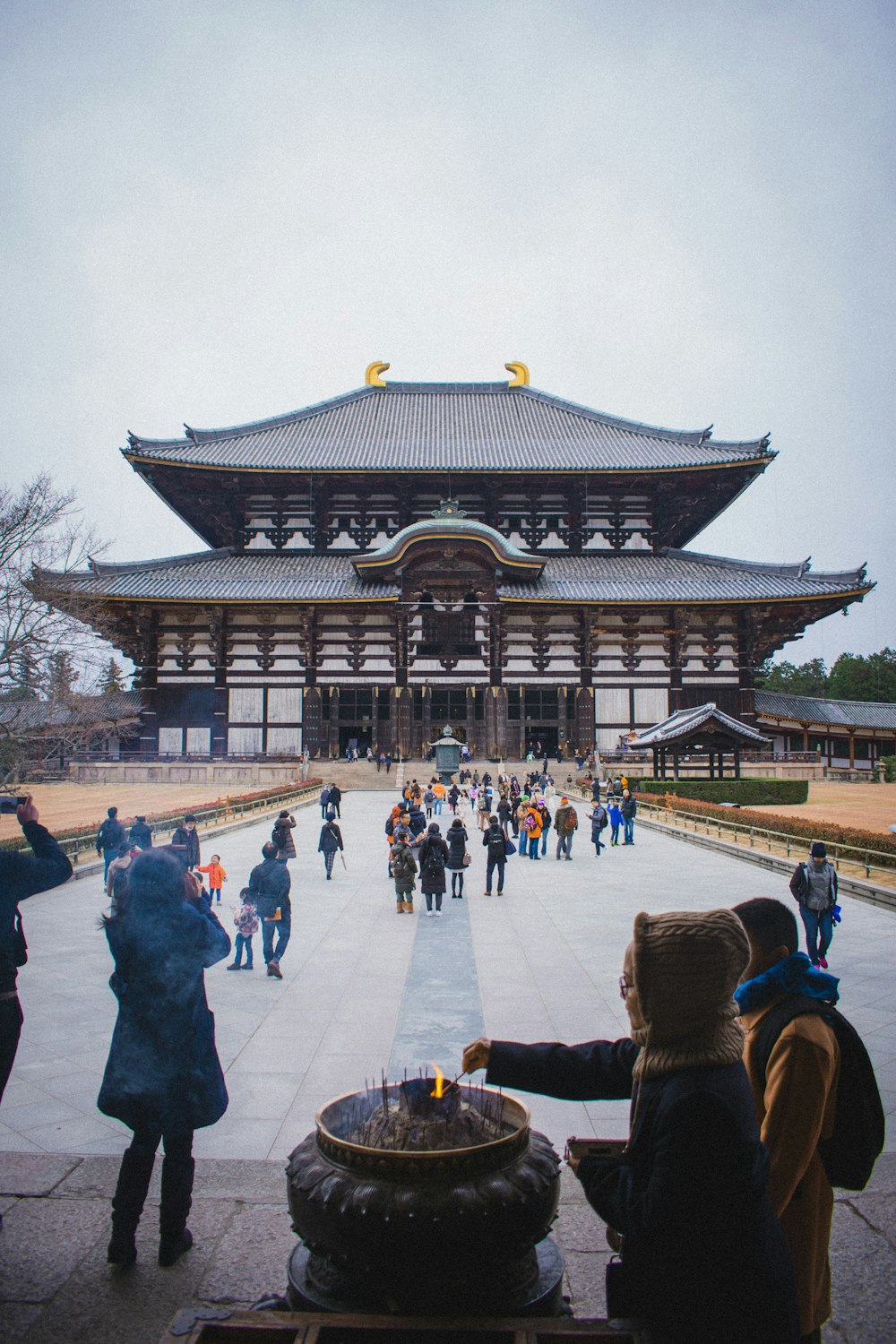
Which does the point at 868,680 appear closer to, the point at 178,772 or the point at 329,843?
the point at 178,772

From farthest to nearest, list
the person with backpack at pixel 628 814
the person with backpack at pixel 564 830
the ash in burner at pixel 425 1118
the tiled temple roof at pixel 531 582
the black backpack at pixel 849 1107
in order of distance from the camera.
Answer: the tiled temple roof at pixel 531 582, the person with backpack at pixel 628 814, the person with backpack at pixel 564 830, the ash in burner at pixel 425 1118, the black backpack at pixel 849 1107

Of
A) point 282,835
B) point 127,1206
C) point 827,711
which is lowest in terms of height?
point 127,1206

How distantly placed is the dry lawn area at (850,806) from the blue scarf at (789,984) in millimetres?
16976

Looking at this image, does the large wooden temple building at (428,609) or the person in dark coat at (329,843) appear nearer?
the person in dark coat at (329,843)

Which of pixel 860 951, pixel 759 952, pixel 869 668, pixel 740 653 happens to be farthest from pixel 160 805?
pixel 869 668

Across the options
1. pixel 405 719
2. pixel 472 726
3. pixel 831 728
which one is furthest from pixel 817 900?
pixel 831 728

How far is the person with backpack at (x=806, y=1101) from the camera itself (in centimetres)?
214

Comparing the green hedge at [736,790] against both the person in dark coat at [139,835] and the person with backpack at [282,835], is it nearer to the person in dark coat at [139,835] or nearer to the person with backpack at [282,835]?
the person with backpack at [282,835]

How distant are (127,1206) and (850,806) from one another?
84.9ft

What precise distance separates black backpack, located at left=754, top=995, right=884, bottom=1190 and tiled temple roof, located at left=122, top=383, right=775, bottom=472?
36.6 m

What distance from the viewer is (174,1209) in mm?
3396

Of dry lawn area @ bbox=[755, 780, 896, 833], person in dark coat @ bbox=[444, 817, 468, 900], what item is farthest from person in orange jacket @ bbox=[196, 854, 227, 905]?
dry lawn area @ bbox=[755, 780, 896, 833]

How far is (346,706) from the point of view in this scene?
36250mm

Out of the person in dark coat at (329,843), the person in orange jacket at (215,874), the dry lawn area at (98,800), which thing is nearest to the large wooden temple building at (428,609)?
the dry lawn area at (98,800)
